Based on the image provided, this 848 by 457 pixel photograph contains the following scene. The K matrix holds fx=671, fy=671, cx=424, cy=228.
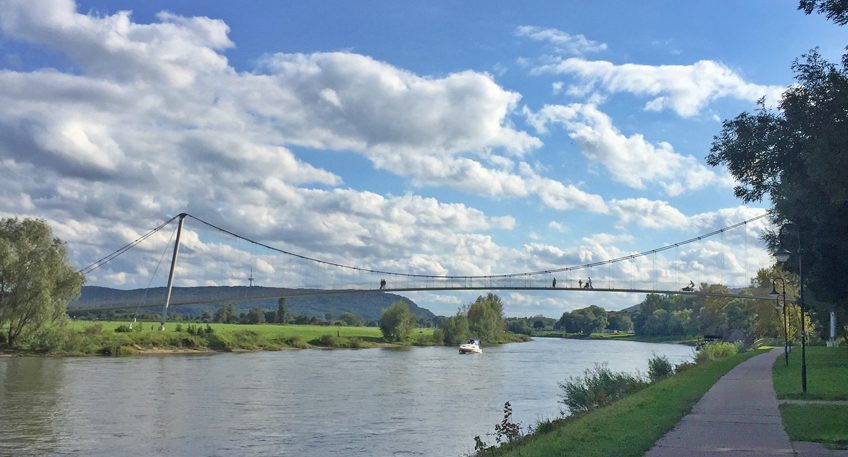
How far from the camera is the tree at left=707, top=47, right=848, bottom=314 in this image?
426 inches

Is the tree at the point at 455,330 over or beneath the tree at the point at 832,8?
beneath

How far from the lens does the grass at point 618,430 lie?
940 cm

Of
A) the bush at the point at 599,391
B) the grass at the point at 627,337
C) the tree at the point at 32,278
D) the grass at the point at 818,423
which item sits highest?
the tree at the point at 32,278

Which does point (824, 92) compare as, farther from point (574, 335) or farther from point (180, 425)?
point (574, 335)

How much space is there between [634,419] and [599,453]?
3297 mm

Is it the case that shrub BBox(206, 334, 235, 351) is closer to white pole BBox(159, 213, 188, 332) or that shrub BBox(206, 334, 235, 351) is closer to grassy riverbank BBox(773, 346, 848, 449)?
white pole BBox(159, 213, 188, 332)

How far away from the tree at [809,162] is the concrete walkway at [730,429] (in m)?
3.36

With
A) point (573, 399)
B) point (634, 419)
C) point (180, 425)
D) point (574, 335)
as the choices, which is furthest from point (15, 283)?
point (574, 335)

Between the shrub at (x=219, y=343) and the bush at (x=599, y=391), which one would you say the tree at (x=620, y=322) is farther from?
the bush at (x=599, y=391)

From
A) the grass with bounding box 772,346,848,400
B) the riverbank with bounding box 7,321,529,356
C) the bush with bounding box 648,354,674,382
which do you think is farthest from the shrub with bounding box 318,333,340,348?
the grass with bounding box 772,346,848,400

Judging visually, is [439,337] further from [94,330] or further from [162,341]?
[94,330]

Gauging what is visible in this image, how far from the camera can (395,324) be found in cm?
8175

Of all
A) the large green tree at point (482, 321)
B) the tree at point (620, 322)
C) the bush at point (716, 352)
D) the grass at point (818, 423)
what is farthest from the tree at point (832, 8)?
the tree at point (620, 322)

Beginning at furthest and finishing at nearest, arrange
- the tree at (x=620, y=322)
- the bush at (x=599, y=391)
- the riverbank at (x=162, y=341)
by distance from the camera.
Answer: the tree at (x=620, y=322) → the riverbank at (x=162, y=341) → the bush at (x=599, y=391)
